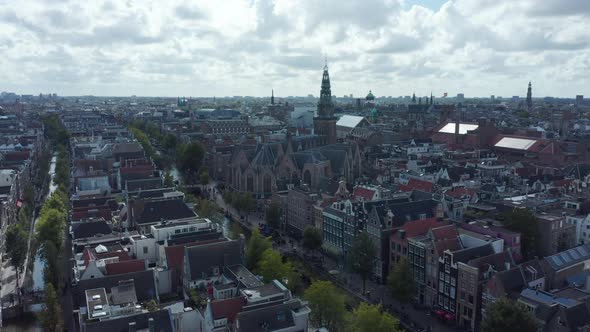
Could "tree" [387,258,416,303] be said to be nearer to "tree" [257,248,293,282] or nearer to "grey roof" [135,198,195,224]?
"tree" [257,248,293,282]

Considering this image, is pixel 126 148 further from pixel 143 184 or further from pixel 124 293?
pixel 124 293

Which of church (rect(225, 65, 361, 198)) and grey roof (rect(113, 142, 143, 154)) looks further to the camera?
grey roof (rect(113, 142, 143, 154))

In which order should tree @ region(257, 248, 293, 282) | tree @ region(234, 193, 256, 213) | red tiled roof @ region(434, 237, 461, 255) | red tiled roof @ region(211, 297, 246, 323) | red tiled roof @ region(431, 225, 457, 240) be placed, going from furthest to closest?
tree @ region(234, 193, 256, 213)
red tiled roof @ region(431, 225, 457, 240)
red tiled roof @ region(434, 237, 461, 255)
tree @ region(257, 248, 293, 282)
red tiled roof @ region(211, 297, 246, 323)

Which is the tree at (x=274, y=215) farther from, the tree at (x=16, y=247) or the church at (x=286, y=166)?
the tree at (x=16, y=247)

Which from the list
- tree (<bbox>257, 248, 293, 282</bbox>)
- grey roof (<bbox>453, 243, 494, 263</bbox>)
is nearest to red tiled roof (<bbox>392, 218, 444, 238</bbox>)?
grey roof (<bbox>453, 243, 494, 263</bbox>)

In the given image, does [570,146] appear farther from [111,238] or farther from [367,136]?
[111,238]
